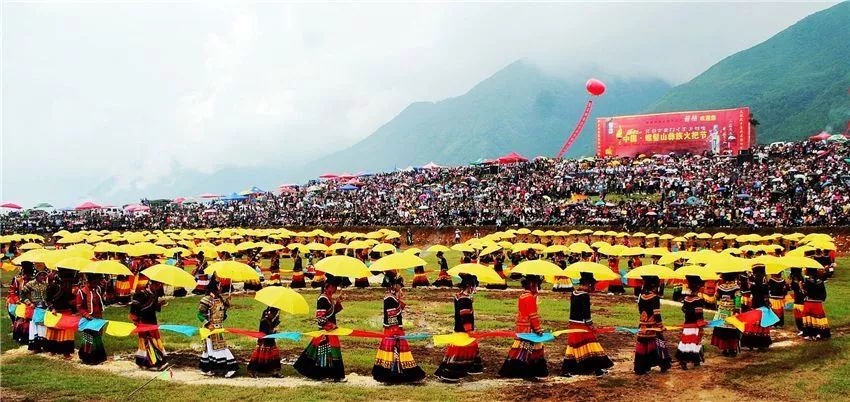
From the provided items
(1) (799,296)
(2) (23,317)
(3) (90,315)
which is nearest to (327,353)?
(3) (90,315)

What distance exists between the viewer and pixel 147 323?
12.7 m

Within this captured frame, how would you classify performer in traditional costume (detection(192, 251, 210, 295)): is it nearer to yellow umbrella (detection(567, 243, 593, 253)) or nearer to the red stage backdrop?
yellow umbrella (detection(567, 243, 593, 253))

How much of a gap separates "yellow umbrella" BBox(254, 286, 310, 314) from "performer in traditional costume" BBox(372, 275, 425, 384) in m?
1.65

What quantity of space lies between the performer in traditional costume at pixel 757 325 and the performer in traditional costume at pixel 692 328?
1859mm

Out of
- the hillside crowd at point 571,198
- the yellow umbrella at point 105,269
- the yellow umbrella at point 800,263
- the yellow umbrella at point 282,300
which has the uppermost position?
the hillside crowd at point 571,198

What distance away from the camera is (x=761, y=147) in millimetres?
51625

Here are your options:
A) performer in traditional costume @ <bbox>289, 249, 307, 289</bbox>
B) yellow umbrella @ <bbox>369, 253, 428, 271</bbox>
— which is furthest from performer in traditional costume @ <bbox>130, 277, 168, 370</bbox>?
performer in traditional costume @ <bbox>289, 249, 307, 289</bbox>

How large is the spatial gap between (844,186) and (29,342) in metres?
43.9

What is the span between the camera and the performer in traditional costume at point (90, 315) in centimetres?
1313

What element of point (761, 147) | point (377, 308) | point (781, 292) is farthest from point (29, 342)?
point (761, 147)

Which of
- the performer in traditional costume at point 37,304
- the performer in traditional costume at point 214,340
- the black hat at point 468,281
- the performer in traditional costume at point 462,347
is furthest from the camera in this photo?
the performer in traditional costume at point 37,304

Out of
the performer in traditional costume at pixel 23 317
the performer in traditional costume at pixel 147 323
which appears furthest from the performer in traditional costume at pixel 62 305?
the performer in traditional costume at pixel 147 323

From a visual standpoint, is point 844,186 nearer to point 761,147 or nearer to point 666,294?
point 761,147

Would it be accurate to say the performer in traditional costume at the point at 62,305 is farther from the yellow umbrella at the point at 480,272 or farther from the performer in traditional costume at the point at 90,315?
the yellow umbrella at the point at 480,272
